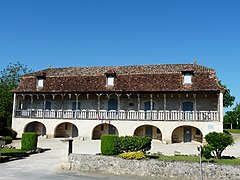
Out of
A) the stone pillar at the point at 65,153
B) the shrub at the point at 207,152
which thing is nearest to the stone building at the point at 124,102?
the shrub at the point at 207,152

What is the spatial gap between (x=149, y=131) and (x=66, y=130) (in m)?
9.67

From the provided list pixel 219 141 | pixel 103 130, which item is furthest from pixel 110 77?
pixel 219 141

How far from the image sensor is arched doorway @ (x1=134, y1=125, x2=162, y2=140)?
88.6ft

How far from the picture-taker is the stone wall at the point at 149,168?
36.9 ft

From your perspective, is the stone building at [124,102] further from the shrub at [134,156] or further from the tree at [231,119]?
the tree at [231,119]

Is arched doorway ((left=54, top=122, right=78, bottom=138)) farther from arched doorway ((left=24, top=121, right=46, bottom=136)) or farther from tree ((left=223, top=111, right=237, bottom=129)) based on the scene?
tree ((left=223, top=111, right=237, bottom=129))

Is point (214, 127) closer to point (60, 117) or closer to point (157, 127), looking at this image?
point (157, 127)

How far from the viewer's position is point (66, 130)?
29953 millimetres

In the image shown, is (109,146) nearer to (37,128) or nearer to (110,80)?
(110,80)

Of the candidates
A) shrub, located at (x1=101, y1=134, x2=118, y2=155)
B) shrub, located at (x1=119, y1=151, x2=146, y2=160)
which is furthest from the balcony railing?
shrub, located at (x1=119, y1=151, x2=146, y2=160)

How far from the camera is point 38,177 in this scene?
11.9m

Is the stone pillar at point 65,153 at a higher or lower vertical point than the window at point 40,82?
lower

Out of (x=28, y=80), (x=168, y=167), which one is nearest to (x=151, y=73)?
(x=28, y=80)

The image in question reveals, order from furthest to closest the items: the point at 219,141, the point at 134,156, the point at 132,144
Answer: the point at 132,144 < the point at 219,141 < the point at 134,156
